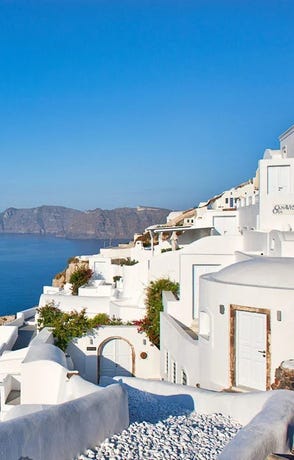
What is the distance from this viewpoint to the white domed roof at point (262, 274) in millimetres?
9758

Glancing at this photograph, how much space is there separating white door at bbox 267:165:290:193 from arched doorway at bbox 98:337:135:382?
9.03 meters

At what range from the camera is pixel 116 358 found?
18.7m

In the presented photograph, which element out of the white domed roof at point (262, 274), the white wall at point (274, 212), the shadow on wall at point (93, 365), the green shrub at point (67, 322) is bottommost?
the shadow on wall at point (93, 365)

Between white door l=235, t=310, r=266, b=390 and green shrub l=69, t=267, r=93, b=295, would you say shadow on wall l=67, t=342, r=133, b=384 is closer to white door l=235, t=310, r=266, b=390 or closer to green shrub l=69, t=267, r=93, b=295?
green shrub l=69, t=267, r=93, b=295

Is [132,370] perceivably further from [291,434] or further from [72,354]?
[291,434]

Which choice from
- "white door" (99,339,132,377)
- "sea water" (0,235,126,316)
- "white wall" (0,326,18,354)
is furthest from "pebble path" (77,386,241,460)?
"sea water" (0,235,126,316)

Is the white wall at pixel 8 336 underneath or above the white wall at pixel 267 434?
underneath

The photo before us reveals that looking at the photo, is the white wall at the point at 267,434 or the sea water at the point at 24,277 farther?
the sea water at the point at 24,277

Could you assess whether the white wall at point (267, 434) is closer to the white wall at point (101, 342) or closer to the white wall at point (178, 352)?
the white wall at point (178, 352)

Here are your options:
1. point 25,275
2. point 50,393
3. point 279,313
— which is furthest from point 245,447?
point 25,275

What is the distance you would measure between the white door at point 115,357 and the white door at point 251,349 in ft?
29.7

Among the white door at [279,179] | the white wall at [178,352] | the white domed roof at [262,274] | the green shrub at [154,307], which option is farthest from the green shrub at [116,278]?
the white domed roof at [262,274]

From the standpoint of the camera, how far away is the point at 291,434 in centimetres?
612

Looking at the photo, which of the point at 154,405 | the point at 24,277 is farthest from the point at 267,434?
the point at 24,277
